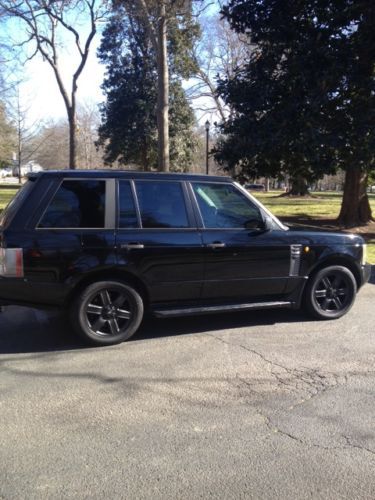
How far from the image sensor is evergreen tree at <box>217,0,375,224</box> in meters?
12.8

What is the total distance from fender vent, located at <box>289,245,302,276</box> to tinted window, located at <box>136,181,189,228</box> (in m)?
1.34

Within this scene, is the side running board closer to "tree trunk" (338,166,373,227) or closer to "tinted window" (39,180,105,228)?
"tinted window" (39,180,105,228)

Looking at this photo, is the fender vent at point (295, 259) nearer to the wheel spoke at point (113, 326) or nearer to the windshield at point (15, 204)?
the wheel spoke at point (113, 326)

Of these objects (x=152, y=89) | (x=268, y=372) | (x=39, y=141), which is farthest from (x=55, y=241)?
(x=39, y=141)

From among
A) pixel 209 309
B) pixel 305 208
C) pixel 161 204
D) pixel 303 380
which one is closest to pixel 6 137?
pixel 305 208

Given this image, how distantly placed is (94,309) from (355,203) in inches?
526

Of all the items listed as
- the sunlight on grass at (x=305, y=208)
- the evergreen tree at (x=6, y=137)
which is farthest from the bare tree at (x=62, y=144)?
the sunlight on grass at (x=305, y=208)

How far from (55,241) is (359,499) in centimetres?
340

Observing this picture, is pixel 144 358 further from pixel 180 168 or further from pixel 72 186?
pixel 180 168

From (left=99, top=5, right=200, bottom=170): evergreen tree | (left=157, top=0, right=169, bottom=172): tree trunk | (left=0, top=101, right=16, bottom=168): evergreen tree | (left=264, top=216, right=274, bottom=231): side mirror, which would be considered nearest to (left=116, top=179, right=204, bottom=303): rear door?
(left=264, top=216, right=274, bottom=231): side mirror

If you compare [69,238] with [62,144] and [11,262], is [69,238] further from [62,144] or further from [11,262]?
[62,144]

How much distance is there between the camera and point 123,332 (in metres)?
5.21

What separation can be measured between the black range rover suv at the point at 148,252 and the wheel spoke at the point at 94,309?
0.01 metres

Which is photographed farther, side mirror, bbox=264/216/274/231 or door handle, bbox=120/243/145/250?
side mirror, bbox=264/216/274/231
